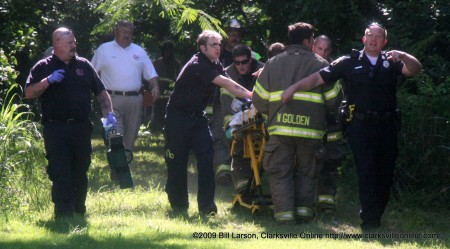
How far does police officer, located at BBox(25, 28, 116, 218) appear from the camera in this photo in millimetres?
9164

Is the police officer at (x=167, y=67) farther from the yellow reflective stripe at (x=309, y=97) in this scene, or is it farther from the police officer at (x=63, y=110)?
the yellow reflective stripe at (x=309, y=97)

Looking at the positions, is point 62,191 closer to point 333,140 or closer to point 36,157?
point 36,157

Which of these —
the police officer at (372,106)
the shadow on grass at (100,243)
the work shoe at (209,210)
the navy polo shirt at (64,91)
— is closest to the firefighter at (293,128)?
the police officer at (372,106)

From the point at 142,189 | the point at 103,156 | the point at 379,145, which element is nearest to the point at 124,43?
the point at 142,189

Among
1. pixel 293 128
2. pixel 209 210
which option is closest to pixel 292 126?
pixel 293 128

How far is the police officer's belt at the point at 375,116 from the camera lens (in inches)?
352

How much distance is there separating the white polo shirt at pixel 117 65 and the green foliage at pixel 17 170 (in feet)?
5.86

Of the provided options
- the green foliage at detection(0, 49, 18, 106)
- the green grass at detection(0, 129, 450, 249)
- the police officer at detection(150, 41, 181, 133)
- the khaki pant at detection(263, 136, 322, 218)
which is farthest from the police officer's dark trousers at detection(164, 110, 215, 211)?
the police officer at detection(150, 41, 181, 133)

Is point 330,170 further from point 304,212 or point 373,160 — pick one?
point 373,160

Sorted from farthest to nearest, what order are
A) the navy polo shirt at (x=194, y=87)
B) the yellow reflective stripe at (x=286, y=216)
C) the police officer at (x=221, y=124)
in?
the police officer at (x=221, y=124) → the navy polo shirt at (x=194, y=87) → the yellow reflective stripe at (x=286, y=216)

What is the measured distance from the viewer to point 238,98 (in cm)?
1088

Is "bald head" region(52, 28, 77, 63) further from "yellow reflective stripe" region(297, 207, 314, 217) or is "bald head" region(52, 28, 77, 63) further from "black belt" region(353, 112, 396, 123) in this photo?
"black belt" region(353, 112, 396, 123)

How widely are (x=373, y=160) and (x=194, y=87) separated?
80.8 inches

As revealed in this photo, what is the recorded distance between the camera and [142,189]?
1155 centimetres
